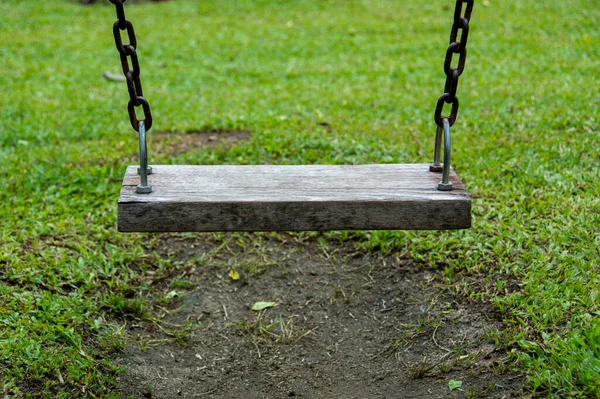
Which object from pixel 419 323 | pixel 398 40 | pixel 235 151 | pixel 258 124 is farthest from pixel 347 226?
pixel 398 40

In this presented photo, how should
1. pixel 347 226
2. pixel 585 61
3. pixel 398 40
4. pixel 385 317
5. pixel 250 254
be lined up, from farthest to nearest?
pixel 398 40 < pixel 585 61 < pixel 250 254 < pixel 385 317 < pixel 347 226

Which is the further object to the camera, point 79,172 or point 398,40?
point 398,40

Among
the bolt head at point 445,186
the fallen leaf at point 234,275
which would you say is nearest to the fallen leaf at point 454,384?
the bolt head at point 445,186

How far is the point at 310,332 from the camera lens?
3.84m

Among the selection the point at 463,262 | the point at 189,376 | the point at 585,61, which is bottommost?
the point at 189,376

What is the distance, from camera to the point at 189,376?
3492 mm

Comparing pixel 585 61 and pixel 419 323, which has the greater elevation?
pixel 585 61

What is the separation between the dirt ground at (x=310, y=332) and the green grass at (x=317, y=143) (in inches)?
5.3

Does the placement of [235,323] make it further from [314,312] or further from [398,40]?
[398,40]

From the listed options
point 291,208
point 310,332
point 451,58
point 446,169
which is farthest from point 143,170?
point 310,332

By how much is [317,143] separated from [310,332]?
1967 millimetres

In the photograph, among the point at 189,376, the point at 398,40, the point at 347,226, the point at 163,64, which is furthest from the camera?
the point at 398,40

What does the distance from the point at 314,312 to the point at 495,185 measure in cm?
156

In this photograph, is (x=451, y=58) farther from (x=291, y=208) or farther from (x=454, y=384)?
(x=454, y=384)
